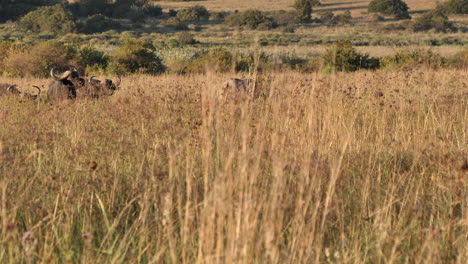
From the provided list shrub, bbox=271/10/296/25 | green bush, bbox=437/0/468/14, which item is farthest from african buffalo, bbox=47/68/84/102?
green bush, bbox=437/0/468/14

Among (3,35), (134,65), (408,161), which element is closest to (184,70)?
(134,65)

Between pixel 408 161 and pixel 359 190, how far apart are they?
96cm

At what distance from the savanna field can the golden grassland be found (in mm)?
19

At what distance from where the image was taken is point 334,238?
9.11 ft

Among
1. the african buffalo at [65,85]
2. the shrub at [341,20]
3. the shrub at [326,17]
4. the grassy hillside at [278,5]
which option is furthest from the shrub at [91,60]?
the grassy hillside at [278,5]

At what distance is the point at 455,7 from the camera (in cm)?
5416

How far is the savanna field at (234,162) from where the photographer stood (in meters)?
2.25

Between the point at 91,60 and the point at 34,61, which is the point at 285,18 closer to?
the point at 91,60

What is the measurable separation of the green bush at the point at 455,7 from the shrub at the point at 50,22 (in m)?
36.5

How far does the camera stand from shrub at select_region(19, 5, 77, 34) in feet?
129

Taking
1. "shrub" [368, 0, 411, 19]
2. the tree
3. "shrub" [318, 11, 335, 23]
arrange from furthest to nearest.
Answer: "shrub" [368, 0, 411, 19], "shrub" [318, 11, 335, 23], the tree

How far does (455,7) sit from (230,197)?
58.3 m

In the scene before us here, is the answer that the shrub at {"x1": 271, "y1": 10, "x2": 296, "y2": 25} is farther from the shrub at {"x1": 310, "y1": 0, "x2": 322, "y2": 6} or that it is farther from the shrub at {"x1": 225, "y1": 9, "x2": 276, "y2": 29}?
the shrub at {"x1": 310, "y1": 0, "x2": 322, "y2": 6}

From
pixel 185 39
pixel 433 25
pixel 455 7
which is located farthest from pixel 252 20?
pixel 455 7
